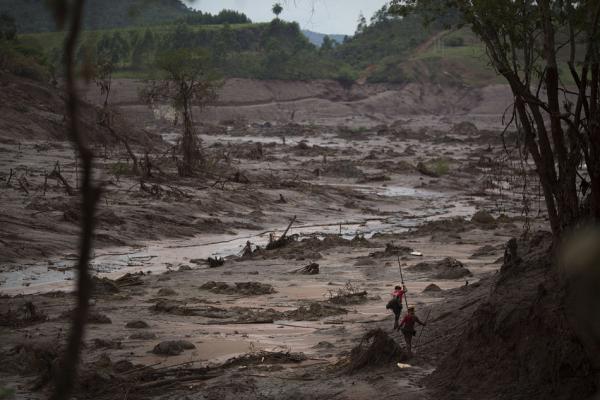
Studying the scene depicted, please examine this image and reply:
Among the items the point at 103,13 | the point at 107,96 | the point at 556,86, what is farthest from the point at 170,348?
the point at 107,96

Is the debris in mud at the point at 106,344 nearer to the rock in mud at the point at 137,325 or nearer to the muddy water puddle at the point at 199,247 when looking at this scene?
the rock in mud at the point at 137,325

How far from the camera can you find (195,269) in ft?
51.8

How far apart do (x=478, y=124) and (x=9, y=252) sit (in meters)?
57.7

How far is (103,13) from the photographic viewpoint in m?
9.27

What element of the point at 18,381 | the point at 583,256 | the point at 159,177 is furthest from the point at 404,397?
the point at 159,177

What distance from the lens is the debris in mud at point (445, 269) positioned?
14.1 meters

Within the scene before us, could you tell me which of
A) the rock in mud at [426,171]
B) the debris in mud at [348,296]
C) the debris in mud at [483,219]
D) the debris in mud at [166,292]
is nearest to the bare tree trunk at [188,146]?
the debris in mud at [483,219]

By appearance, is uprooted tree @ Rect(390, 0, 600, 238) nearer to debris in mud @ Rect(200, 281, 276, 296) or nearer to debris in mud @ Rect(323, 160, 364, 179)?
debris in mud @ Rect(200, 281, 276, 296)

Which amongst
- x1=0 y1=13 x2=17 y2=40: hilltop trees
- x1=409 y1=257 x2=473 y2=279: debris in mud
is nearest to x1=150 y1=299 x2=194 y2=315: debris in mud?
x1=409 y1=257 x2=473 y2=279: debris in mud

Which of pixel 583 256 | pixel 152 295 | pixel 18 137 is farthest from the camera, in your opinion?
pixel 18 137

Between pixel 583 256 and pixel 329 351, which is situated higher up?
pixel 583 256

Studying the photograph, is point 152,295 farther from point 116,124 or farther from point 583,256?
point 116,124

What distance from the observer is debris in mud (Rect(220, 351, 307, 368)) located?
823cm

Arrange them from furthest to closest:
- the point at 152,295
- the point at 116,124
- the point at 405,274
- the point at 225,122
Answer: the point at 225,122 → the point at 116,124 → the point at 405,274 → the point at 152,295
